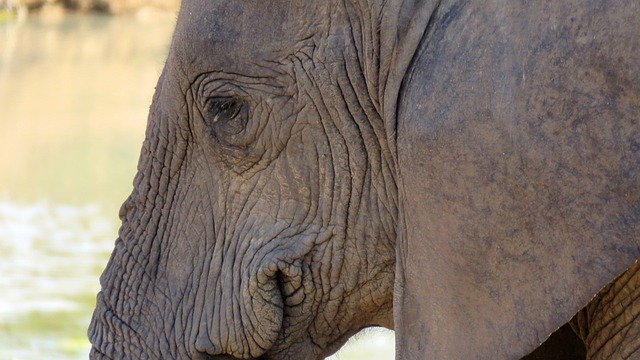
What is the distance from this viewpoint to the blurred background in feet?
20.4

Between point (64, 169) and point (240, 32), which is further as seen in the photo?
point (64, 169)

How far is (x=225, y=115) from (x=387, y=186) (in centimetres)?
39

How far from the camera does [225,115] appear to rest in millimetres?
2707

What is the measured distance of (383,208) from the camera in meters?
2.59

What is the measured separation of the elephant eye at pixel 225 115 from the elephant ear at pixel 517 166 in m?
0.45

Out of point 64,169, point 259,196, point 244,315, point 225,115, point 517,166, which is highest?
point 64,169

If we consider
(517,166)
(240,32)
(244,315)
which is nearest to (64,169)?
(244,315)

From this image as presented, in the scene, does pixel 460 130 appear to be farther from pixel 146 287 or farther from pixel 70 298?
pixel 70 298

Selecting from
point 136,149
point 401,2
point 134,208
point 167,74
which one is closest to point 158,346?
point 134,208

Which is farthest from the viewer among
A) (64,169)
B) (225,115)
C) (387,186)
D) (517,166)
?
(64,169)

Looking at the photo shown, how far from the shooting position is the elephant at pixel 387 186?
1.98 m

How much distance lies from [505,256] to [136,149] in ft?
28.4

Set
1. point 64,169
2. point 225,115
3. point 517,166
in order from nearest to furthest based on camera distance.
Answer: point 517,166 < point 225,115 < point 64,169

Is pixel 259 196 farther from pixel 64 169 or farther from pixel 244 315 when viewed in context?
pixel 64 169
